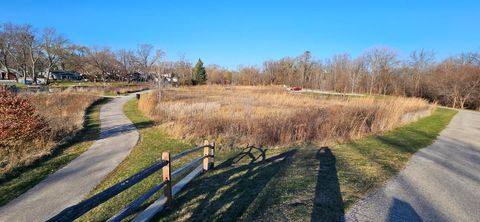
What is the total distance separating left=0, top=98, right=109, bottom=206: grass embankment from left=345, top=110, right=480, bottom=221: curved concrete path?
7.01m

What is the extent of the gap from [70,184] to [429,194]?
7689mm

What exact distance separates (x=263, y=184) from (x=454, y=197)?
11.6ft

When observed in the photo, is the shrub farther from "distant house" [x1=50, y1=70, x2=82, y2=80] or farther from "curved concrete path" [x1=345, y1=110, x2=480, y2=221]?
"distant house" [x1=50, y1=70, x2=82, y2=80]

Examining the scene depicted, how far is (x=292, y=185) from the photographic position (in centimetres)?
549

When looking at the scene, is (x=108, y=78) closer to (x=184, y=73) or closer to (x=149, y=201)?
(x=184, y=73)

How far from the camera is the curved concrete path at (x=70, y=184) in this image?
5.00m

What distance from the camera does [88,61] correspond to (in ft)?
230

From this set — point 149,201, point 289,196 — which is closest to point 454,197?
point 289,196

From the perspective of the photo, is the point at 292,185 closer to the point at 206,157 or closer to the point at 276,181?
the point at 276,181

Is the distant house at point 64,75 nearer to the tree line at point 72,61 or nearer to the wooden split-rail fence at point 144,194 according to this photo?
the tree line at point 72,61

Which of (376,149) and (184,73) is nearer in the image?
(376,149)

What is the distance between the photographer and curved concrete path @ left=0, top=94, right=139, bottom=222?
500 centimetres

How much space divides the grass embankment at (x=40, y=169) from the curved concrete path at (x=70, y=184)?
0.23 m

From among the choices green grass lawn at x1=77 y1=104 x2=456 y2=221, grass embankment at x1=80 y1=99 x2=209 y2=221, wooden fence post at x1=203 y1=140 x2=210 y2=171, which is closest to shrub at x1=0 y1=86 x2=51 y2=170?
grass embankment at x1=80 y1=99 x2=209 y2=221
